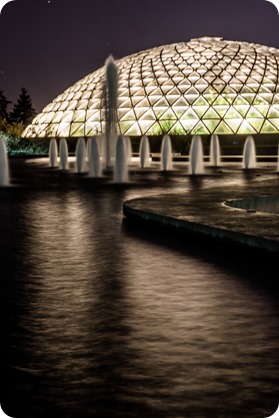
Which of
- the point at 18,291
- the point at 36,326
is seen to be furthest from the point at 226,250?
the point at 36,326

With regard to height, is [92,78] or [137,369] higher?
[92,78]

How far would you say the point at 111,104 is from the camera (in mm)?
38719

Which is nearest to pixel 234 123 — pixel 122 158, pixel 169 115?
pixel 169 115

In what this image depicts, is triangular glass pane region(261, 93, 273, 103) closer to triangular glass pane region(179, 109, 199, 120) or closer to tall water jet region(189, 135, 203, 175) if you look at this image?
triangular glass pane region(179, 109, 199, 120)

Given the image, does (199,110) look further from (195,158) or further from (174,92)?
(195,158)

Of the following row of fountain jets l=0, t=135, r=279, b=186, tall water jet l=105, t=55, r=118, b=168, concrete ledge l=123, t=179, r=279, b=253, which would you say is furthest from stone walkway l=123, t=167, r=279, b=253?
tall water jet l=105, t=55, r=118, b=168

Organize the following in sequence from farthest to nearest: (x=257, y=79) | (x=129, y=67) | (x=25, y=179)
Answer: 1. (x=129, y=67)
2. (x=257, y=79)
3. (x=25, y=179)

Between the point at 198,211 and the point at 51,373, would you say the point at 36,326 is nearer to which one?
the point at 51,373

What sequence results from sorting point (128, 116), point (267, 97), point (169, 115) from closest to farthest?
point (169, 115)
point (267, 97)
point (128, 116)

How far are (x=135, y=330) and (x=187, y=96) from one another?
134ft

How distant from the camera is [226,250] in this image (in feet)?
27.3

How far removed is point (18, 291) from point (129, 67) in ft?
150

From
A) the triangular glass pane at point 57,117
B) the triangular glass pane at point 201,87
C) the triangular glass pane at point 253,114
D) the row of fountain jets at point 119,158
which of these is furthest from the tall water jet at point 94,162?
the triangular glass pane at point 57,117

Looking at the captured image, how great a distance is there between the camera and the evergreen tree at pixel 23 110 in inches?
4186
